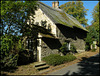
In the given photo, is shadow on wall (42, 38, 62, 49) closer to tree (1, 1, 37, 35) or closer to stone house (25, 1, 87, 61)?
stone house (25, 1, 87, 61)

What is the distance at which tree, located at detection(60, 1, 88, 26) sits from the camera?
31786mm

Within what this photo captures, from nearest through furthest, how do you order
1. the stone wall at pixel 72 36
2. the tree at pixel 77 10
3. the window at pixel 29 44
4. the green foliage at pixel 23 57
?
1. the green foliage at pixel 23 57
2. the window at pixel 29 44
3. the stone wall at pixel 72 36
4. the tree at pixel 77 10

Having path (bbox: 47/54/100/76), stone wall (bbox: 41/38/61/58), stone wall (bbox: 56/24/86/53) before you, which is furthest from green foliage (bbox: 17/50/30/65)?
stone wall (bbox: 56/24/86/53)

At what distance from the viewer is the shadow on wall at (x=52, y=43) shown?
1079 cm

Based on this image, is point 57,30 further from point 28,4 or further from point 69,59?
point 28,4

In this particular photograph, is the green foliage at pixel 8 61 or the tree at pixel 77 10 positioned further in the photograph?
the tree at pixel 77 10

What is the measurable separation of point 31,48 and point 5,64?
3.78 meters

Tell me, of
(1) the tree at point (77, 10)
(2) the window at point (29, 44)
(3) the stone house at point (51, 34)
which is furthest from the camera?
(1) the tree at point (77, 10)

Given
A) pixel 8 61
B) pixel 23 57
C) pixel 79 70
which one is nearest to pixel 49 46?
pixel 23 57

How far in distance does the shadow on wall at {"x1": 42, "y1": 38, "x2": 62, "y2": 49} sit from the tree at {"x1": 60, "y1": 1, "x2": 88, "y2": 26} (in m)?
21.9

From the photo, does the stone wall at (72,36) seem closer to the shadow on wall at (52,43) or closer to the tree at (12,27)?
the shadow on wall at (52,43)

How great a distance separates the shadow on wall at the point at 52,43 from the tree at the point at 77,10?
2193 cm

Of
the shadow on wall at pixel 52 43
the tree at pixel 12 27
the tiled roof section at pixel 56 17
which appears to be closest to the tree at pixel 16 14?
the tree at pixel 12 27

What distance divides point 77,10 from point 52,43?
78.0ft
